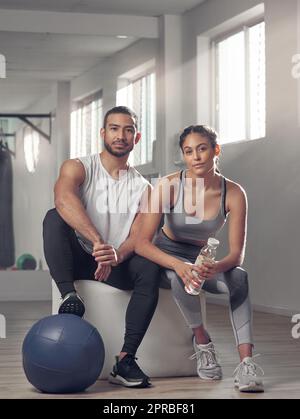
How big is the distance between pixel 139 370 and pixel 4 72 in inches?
199

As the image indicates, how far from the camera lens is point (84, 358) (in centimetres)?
Result: 265

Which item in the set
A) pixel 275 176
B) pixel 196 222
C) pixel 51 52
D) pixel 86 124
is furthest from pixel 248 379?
pixel 51 52

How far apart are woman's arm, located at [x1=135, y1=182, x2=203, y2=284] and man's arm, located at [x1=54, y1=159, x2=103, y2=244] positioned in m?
0.15

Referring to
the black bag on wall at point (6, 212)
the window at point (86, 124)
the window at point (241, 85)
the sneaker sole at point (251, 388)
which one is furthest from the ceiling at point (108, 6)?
the sneaker sole at point (251, 388)

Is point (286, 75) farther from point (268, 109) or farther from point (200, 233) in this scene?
point (200, 233)

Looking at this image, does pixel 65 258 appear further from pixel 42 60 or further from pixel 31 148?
pixel 42 60

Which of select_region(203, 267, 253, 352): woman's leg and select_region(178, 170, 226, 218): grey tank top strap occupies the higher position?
select_region(178, 170, 226, 218): grey tank top strap

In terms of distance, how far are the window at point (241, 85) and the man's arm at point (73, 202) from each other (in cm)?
332

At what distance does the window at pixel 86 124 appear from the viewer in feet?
23.6

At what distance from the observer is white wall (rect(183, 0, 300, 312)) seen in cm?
563

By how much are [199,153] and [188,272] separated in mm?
421

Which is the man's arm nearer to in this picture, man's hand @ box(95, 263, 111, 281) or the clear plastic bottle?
man's hand @ box(95, 263, 111, 281)

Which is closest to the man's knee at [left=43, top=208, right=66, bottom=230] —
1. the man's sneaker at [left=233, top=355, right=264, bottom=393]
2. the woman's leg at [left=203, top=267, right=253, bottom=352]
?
the woman's leg at [left=203, top=267, right=253, bottom=352]

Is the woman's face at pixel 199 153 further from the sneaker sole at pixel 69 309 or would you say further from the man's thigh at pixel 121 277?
the sneaker sole at pixel 69 309
